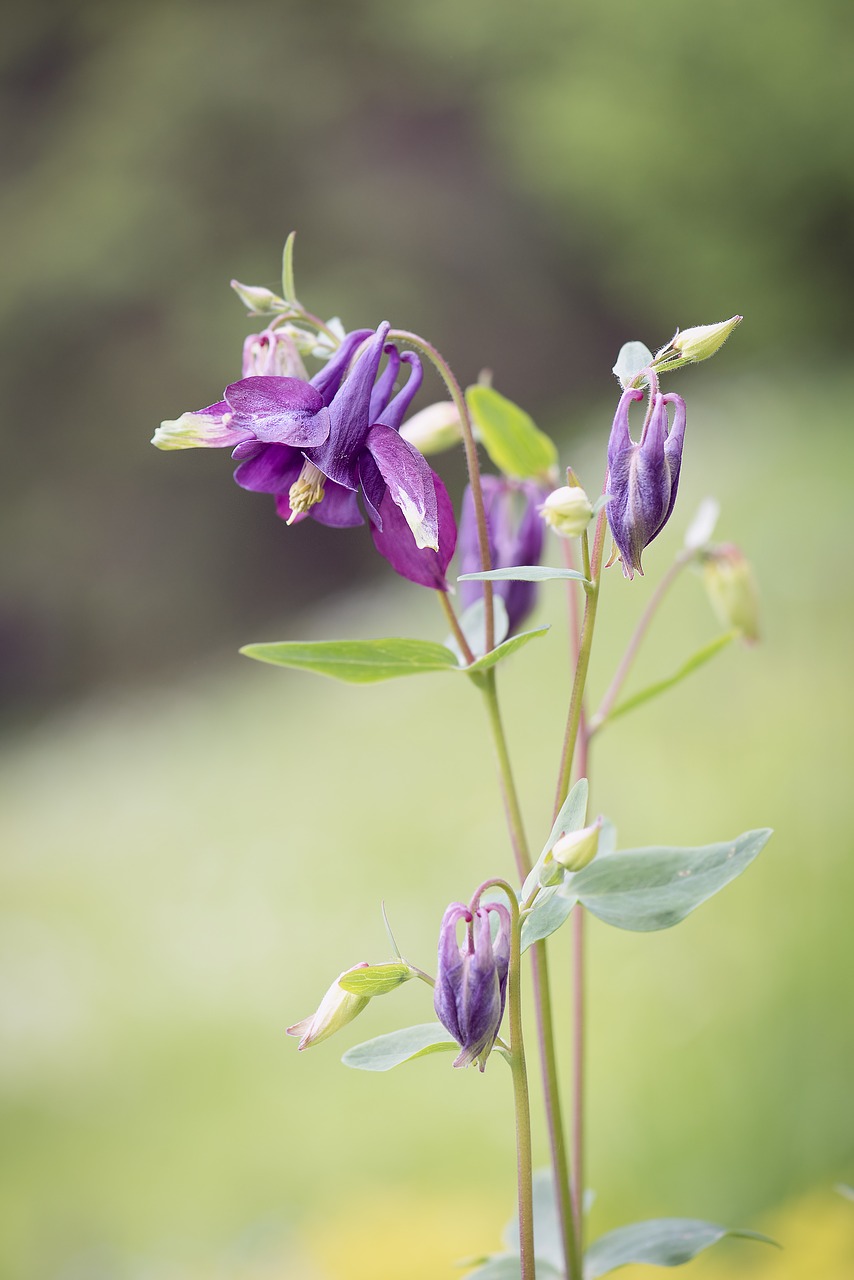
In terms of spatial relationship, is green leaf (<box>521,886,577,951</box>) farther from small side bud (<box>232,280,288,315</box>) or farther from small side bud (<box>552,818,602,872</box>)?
small side bud (<box>232,280,288,315</box>)

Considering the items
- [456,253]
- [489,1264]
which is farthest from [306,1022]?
[456,253]

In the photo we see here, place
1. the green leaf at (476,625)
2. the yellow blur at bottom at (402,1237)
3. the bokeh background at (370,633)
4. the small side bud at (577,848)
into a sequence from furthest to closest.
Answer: the bokeh background at (370,633) < the yellow blur at bottom at (402,1237) < the green leaf at (476,625) < the small side bud at (577,848)

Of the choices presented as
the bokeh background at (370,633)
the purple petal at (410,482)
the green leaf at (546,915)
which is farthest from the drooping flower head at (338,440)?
the bokeh background at (370,633)

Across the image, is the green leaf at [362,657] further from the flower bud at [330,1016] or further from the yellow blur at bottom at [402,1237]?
the yellow blur at bottom at [402,1237]

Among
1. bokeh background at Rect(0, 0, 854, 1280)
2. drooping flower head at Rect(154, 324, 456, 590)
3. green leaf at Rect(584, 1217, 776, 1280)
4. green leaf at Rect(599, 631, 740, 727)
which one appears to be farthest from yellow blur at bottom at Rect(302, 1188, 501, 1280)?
drooping flower head at Rect(154, 324, 456, 590)

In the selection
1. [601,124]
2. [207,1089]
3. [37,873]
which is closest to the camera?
[207,1089]

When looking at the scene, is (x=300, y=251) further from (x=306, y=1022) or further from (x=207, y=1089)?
(x=306, y=1022)
